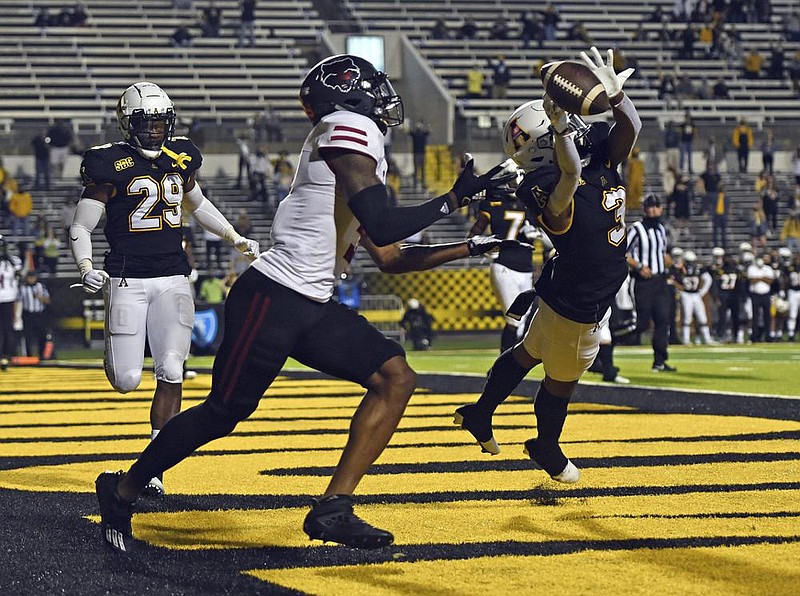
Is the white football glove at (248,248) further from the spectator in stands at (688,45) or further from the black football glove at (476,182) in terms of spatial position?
the spectator in stands at (688,45)

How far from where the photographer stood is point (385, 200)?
4406mm

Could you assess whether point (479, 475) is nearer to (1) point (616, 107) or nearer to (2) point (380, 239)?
(1) point (616, 107)

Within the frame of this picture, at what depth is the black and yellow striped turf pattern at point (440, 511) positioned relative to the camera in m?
4.23

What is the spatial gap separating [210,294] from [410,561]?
54.1ft

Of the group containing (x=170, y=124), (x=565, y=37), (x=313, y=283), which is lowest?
(x=313, y=283)

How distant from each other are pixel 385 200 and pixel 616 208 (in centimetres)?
173

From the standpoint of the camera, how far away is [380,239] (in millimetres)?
4352

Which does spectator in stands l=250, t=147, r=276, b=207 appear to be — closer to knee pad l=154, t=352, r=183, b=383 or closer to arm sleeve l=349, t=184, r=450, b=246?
knee pad l=154, t=352, r=183, b=383

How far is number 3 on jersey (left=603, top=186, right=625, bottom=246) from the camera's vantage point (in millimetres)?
5840

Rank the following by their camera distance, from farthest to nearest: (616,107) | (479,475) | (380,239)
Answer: (479,475) → (616,107) → (380,239)

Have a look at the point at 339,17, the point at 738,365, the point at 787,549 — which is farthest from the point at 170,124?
the point at 339,17

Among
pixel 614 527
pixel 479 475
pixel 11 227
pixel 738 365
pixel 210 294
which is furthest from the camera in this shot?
pixel 11 227

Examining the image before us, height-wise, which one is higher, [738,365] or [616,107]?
[616,107]

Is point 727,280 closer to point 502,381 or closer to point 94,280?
point 502,381
